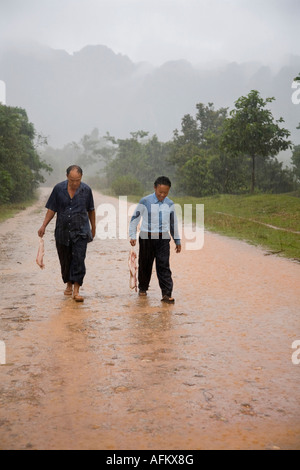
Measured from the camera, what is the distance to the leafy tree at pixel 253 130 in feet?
97.2

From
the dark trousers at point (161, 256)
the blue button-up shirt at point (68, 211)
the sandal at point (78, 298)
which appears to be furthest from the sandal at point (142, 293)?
the blue button-up shirt at point (68, 211)

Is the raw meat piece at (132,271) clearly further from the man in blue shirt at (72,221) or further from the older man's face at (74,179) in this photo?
the older man's face at (74,179)

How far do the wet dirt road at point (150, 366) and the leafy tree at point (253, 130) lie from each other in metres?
22.9

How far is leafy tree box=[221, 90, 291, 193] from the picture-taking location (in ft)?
97.2

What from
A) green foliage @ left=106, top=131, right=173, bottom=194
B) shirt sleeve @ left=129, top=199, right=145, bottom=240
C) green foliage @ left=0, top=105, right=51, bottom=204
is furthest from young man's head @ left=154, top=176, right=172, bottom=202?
green foliage @ left=106, top=131, right=173, bottom=194

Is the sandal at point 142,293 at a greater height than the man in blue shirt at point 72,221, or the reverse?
the man in blue shirt at point 72,221

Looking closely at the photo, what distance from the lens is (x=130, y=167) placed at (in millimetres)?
63188

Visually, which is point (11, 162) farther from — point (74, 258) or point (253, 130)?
point (74, 258)

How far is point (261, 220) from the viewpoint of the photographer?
1942 centimetres

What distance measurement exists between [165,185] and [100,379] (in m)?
3.15

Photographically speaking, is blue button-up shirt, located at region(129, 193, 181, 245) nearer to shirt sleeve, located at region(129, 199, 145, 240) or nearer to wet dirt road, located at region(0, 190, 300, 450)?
shirt sleeve, located at region(129, 199, 145, 240)

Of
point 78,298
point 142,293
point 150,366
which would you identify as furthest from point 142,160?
point 150,366

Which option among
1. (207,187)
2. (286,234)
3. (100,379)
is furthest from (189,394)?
(207,187)

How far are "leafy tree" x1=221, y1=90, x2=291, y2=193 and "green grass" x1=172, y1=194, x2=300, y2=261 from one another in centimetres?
345
